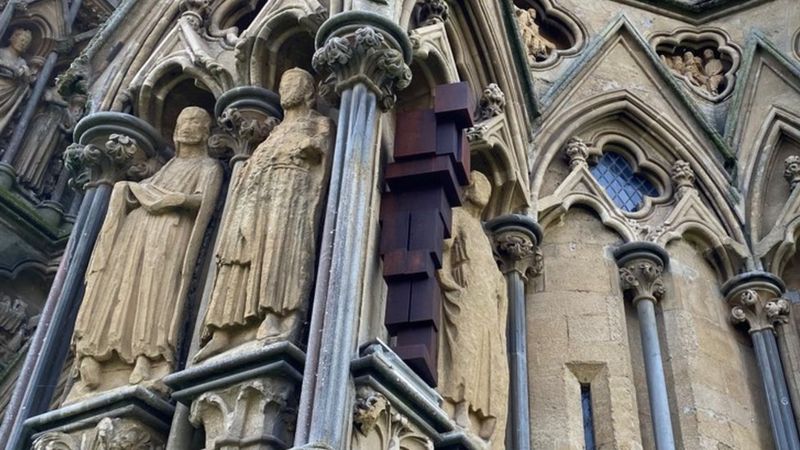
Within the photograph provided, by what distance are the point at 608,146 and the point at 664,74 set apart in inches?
35.9

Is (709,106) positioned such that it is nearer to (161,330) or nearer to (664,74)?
(664,74)

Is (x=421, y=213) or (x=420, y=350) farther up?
(x=421, y=213)

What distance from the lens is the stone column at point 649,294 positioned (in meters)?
7.62

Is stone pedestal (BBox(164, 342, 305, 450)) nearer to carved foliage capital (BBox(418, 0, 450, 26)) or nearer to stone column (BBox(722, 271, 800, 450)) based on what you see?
carved foliage capital (BBox(418, 0, 450, 26))

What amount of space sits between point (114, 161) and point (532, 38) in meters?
4.42

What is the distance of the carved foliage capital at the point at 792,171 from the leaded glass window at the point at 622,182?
3.63 ft

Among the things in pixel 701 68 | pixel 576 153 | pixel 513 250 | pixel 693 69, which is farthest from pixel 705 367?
pixel 701 68

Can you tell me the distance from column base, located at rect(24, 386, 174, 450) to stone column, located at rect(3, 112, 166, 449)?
0.39m

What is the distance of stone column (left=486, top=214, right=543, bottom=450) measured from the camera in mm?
7355

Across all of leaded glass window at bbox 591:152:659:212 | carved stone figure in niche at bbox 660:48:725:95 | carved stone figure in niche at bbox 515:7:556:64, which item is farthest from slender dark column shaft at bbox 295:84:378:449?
carved stone figure in niche at bbox 660:48:725:95

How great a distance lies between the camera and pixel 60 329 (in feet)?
20.5

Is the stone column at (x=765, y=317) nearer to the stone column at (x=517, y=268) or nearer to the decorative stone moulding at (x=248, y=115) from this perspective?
the stone column at (x=517, y=268)

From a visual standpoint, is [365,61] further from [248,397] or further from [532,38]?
[532,38]

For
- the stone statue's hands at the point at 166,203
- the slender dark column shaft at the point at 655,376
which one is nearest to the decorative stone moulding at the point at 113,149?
the stone statue's hands at the point at 166,203
